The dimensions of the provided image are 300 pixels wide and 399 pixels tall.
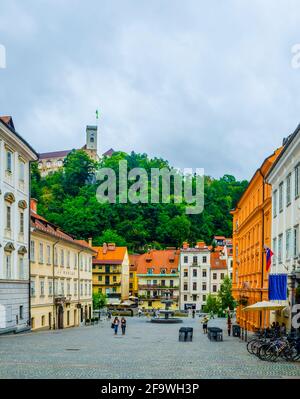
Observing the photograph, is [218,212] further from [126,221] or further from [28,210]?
[28,210]

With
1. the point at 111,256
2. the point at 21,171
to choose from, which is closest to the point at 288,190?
the point at 21,171

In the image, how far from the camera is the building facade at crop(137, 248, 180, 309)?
97250mm

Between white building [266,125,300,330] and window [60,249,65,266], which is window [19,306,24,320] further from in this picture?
white building [266,125,300,330]

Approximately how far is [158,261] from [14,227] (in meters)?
67.8

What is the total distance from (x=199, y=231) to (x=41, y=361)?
93590 mm

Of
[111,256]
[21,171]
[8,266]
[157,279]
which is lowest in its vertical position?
[157,279]

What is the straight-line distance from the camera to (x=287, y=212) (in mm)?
28031

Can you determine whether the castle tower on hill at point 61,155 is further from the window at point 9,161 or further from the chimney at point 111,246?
the window at point 9,161

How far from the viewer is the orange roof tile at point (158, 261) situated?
326 ft

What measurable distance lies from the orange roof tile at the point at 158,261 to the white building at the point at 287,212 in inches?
2657

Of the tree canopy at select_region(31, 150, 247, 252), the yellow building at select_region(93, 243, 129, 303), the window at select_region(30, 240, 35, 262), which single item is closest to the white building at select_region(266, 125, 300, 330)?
the window at select_region(30, 240, 35, 262)

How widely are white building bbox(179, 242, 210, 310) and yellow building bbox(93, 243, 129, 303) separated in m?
9.77

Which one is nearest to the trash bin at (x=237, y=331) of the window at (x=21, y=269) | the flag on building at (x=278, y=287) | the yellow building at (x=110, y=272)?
the flag on building at (x=278, y=287)

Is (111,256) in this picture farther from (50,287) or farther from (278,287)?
(278,287)
